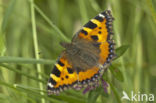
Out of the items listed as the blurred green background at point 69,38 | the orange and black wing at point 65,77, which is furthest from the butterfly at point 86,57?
the blurred green background at point 69,38

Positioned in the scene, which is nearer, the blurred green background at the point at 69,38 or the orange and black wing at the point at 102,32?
the orange and black wing at the point at 102,32

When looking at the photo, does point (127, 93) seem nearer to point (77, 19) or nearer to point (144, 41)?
point (144, 41)

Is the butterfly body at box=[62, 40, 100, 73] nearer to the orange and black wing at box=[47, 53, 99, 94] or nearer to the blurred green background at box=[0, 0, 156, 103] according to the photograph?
the orange and black wing at box=[47, 53, 99, 94]

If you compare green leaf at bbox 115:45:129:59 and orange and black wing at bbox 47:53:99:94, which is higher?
green leaf at bbox 115:45:129:59

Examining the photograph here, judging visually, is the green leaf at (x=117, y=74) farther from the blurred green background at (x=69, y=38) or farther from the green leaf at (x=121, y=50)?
the blurred green background at (x=69, y=38)

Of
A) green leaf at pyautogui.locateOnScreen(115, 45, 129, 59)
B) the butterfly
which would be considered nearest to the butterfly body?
the butterfly

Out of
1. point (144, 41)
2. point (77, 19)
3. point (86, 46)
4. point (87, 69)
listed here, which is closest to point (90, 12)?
point (77, 19)

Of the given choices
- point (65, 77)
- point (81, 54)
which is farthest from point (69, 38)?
point (65, 77)
